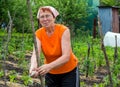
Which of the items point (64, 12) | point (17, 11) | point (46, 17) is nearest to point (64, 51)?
point (46, 17)

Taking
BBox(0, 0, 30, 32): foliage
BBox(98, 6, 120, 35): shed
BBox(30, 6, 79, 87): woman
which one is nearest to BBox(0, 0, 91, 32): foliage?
BBox(0, 0, 30, 32): foliage

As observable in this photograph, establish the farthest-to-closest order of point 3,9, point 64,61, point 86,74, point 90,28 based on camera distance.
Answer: point 90,28 → point 3,9 → point 86,74 → point 64,61

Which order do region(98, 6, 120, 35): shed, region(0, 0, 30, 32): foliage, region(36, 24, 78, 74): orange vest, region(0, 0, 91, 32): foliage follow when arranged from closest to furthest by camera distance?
region(36, 24, 78, 74): orange vest, region(0, 0, 30, 32): foliage, region(0, 0, 91, 32): foliage, region(98, 6, 120, 35): shed

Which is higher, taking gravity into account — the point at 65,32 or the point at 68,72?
the point at 65,32

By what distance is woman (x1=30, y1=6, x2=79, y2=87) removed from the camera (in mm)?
3873

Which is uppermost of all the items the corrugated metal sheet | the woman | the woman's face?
the woman's face

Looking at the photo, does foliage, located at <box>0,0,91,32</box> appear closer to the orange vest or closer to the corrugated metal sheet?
the corrugated metal sheet

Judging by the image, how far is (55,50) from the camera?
402 cm

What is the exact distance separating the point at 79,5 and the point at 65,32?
74.1 feet

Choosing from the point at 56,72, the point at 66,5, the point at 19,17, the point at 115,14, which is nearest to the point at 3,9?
the point at 19,17

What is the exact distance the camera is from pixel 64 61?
12.8ft

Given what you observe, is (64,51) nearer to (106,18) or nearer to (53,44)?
(53,44)

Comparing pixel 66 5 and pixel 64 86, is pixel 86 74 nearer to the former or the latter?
pixel 64 86

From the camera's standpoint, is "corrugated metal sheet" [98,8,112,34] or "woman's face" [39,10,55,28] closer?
Result: "woman's face" [39,10,55,28]
